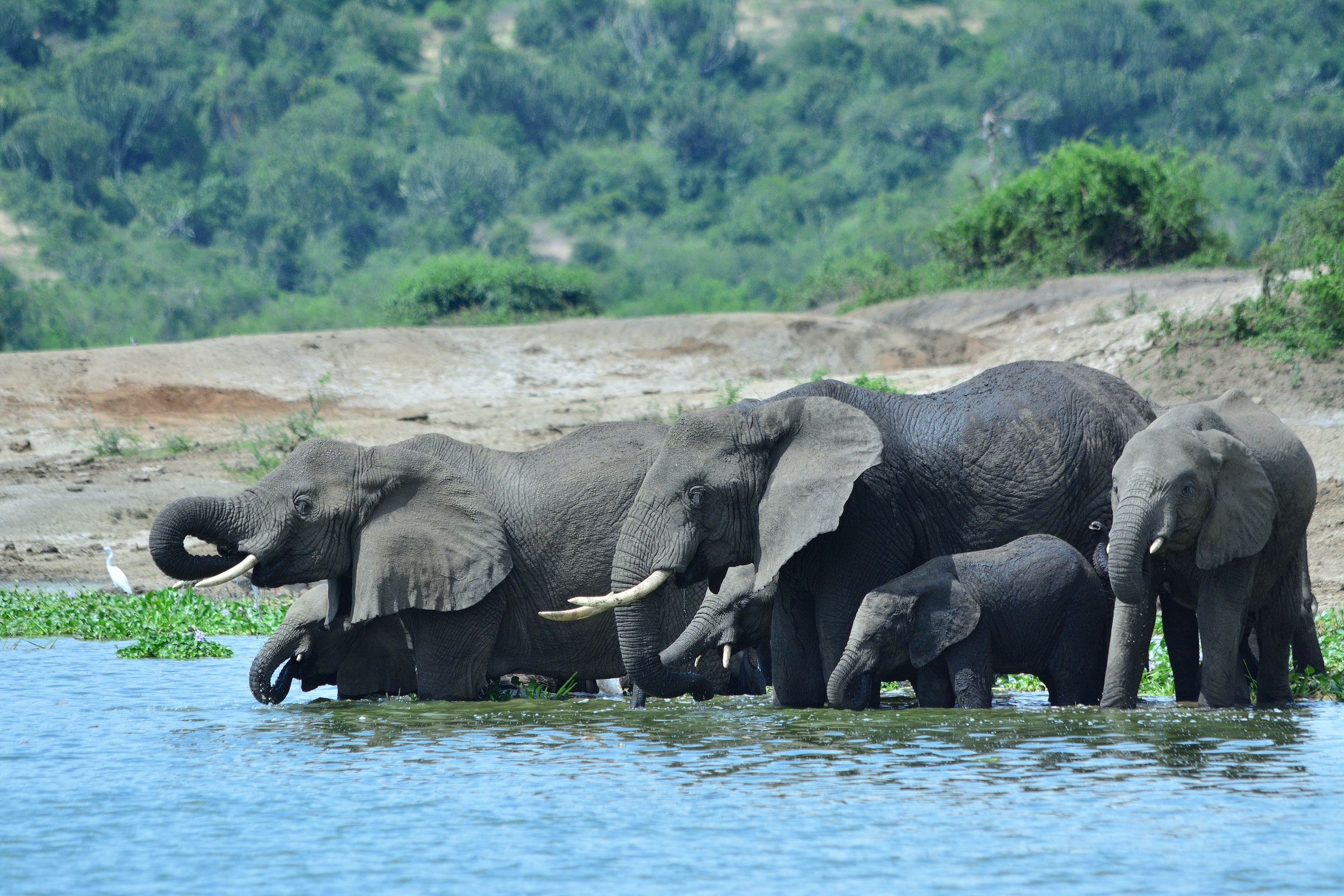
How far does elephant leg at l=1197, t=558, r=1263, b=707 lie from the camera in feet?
29.5

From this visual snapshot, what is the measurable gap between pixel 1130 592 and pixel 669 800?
2.58 metres

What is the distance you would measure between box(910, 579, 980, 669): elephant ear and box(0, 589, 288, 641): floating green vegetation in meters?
6.78

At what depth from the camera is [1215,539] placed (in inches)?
347

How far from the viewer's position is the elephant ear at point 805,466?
347 inches

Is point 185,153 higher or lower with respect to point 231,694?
higher

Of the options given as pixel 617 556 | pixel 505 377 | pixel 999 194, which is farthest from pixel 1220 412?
pixel 999 194

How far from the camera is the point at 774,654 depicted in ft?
32.2

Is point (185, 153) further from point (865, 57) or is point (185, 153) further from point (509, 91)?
point (865, 57)

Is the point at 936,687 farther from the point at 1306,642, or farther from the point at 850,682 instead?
the point at 1306,642

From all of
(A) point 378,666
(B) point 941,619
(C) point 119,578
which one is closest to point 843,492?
(B) point 941,619

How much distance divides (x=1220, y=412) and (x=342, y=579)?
4871 millimetres

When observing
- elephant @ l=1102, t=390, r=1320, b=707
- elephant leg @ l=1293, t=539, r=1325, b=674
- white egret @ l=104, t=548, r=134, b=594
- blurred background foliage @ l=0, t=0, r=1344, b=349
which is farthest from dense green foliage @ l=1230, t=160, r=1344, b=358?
blurred background foliage @ l=0, t=0, r=1344, b=349

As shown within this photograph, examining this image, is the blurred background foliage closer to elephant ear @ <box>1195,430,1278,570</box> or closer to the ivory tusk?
the ivory tusk

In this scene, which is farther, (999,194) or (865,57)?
(865,57)
